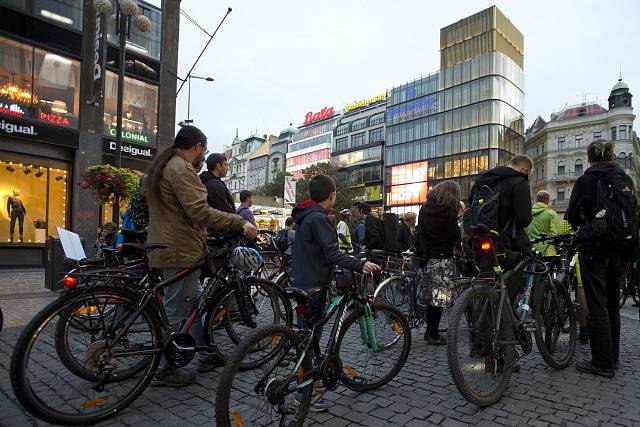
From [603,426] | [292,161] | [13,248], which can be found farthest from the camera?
[292,161]

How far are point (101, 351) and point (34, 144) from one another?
47.4 ft

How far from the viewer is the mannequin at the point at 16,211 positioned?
14.3m

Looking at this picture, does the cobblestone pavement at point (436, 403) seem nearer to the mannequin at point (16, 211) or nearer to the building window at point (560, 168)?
the mannequin at point (16, 211)

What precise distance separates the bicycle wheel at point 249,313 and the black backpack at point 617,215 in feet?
9.93

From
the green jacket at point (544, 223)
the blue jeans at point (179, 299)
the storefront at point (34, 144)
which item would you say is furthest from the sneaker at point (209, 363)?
the storefront at point (34, 144)

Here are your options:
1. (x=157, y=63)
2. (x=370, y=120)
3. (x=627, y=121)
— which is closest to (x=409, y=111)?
(x=370, y=120)

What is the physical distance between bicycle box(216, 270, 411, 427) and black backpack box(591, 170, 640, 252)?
2.09 metres

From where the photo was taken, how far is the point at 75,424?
273cm

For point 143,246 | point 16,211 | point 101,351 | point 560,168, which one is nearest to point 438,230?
point 143,246

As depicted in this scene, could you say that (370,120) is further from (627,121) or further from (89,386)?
(89,386)

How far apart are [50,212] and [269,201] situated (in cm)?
2404

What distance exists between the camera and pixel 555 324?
4.26 metres

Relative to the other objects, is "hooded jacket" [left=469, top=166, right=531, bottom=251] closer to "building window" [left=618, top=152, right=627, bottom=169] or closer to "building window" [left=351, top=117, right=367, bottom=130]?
"building window" [left=618, top=152, right=627, bottom=169]

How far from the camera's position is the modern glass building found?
5603cm
